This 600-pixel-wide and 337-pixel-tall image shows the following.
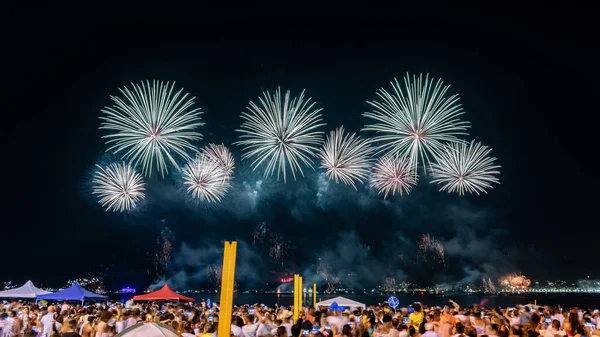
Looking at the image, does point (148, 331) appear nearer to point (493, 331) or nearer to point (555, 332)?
point (493, 331)

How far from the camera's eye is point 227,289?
29.6ft

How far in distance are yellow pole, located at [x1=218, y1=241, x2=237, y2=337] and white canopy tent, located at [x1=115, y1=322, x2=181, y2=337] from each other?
5279 millimetres

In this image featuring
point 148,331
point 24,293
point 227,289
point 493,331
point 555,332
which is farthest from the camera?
point 24,293

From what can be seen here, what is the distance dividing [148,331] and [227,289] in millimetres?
5659

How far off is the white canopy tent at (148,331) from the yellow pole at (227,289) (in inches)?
208

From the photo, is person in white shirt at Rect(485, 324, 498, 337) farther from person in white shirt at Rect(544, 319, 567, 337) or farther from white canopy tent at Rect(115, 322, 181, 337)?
white canopy tent at Rect(115, 322, 181, 337)

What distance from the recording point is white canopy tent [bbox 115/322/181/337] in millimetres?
3494

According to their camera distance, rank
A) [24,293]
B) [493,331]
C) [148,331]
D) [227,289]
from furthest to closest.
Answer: [24,293]
[227,289]
[493,331]
[148,331]

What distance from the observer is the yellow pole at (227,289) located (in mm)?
8836

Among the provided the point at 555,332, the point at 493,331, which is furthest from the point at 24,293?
the point at 555,332

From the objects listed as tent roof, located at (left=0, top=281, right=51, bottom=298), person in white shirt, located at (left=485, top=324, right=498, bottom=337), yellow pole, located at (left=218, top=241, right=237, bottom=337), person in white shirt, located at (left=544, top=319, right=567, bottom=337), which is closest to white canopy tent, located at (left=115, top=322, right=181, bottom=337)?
yellow pole, located at (left=218, top=241, right=237, bottom=337)

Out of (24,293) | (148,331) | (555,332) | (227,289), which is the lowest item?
(555,332)

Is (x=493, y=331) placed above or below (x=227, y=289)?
below

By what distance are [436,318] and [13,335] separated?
12.3m
